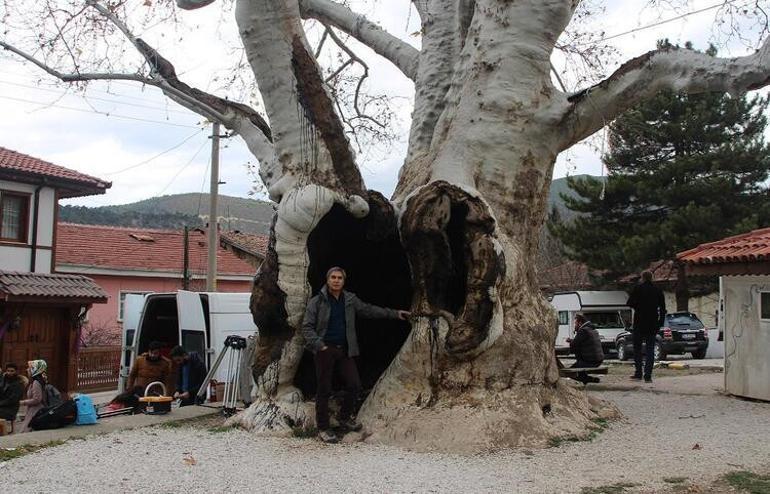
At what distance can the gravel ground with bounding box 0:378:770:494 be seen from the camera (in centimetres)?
560

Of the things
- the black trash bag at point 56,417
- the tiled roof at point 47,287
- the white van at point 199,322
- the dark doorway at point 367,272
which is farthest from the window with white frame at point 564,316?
the black trash bag at point 56,417

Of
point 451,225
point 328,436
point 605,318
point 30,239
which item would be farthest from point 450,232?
point 605,318

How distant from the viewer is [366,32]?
39.4ft

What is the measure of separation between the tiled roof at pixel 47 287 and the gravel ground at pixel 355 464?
11988mm

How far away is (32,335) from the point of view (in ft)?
63.6

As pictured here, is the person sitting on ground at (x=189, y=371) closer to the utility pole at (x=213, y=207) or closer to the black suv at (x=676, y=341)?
the utility pole at (x=213, y=207)

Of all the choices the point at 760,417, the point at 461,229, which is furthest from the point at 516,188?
the point at 760,417

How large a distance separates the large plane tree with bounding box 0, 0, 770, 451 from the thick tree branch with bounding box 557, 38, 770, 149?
2 centimetres

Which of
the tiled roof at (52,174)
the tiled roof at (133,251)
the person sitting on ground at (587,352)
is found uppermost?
the tiled roof at (52,174)

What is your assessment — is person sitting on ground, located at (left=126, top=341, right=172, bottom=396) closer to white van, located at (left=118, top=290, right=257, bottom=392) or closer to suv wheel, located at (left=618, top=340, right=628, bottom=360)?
white van, located at (left=118, top=290, right=257, bottom=392)

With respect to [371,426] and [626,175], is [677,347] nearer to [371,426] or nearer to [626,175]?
[626,175]

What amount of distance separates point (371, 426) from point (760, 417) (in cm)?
480

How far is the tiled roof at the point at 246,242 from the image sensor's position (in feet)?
109

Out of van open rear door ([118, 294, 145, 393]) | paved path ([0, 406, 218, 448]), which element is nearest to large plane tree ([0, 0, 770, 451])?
paved path ([0, 406, 218, 448])
